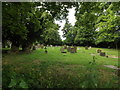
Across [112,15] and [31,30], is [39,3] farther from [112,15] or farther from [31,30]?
[112,15]

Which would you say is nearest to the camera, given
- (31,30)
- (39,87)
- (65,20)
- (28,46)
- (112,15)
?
(39,87)

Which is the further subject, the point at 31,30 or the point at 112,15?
the point at 112,15

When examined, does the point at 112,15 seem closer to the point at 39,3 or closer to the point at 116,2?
the point at 116,2

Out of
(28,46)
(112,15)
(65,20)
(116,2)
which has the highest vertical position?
(112,15)

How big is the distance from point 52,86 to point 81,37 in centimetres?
3915

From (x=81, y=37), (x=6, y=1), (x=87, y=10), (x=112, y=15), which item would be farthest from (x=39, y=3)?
(x=81, y=37)

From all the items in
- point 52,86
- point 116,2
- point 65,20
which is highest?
point 116,2

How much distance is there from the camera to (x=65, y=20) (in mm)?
6590

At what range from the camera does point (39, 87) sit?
3.33 metres

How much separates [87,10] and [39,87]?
4.49m

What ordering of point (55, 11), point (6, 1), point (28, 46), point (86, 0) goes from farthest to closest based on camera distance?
point (28, 46) < point (55, 11) < point (6, 1) < point (86, 0)

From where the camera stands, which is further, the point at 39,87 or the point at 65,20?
the point at 65,20

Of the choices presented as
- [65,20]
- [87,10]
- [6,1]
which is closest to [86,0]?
[87,10]

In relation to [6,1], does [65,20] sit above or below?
below
